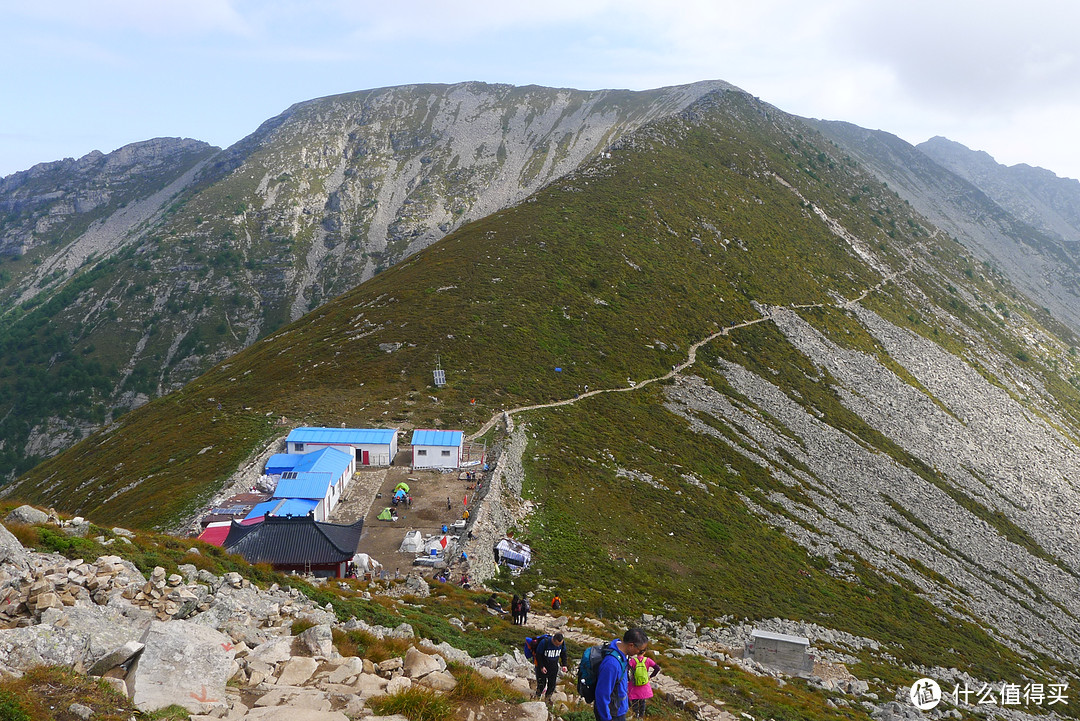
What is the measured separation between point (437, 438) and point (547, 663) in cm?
3471

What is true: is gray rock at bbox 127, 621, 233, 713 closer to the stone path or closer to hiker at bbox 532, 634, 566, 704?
hiker at bbox 532, 634, 566, 704

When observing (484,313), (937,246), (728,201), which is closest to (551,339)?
(484,313)

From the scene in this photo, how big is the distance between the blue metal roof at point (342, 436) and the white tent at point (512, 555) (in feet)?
55.3

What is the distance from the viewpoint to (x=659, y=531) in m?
42.9

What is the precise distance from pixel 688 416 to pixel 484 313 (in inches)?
1186

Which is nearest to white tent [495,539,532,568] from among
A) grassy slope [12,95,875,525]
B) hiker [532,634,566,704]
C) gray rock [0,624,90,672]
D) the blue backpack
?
grassy slope [12,95,875,525]

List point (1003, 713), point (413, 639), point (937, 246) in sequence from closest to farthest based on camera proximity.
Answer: point (413, 639), point (1003, 713), point (937, 246)

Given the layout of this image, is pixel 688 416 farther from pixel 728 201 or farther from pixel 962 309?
pixel 962 309

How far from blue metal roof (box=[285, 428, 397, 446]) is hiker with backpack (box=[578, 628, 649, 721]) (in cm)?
3918

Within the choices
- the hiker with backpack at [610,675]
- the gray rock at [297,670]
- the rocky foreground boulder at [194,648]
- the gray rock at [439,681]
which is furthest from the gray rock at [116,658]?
the hiker with backpack at [610,675]

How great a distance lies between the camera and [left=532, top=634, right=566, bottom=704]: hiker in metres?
13.5

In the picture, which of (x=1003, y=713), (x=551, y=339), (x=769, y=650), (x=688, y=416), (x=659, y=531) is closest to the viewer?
(x=769, y=650)

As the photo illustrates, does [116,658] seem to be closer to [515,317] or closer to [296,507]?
[296,507]

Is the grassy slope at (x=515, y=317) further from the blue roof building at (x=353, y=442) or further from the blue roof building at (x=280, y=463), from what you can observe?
the blue roof building at (x=353, y=442)
